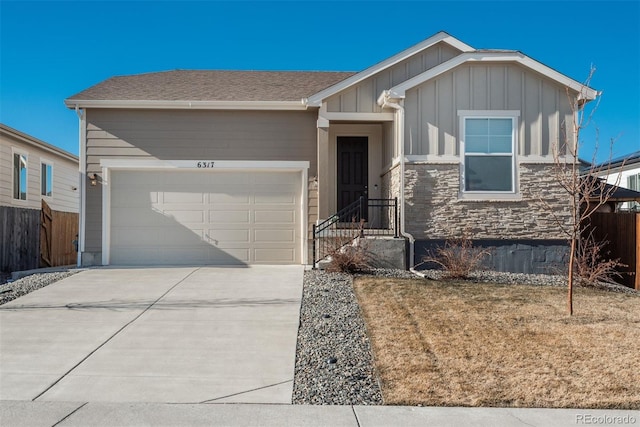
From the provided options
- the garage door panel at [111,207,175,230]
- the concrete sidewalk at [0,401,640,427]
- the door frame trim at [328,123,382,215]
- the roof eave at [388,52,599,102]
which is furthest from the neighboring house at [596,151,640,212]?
the concrete sidewalk at [0,401,640,427]

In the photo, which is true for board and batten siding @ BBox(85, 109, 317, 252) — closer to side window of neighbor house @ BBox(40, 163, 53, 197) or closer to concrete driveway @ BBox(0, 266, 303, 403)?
concrete driveway @ BBox(0, 266, 303, 403)

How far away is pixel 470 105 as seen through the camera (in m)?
12.0

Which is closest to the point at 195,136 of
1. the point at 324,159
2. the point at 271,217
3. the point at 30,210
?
the point at 271,217

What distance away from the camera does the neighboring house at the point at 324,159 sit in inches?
469

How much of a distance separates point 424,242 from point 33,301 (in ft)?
25.7

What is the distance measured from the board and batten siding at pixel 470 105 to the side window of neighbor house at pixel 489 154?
0.25m

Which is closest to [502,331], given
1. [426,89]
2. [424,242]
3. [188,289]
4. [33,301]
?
[424,242]

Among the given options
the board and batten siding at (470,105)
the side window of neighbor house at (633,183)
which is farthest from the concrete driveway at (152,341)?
the side window of neighbor house at (633,183)

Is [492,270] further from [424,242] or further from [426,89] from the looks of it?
[426,89]

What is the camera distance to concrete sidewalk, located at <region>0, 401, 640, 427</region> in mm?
4598

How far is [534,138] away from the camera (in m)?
12.0

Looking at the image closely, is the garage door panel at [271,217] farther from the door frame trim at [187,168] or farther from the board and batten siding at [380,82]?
the board and batten siding at [380,82]

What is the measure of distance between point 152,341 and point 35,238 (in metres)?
11.1

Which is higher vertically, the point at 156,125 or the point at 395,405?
the point at 156,125
